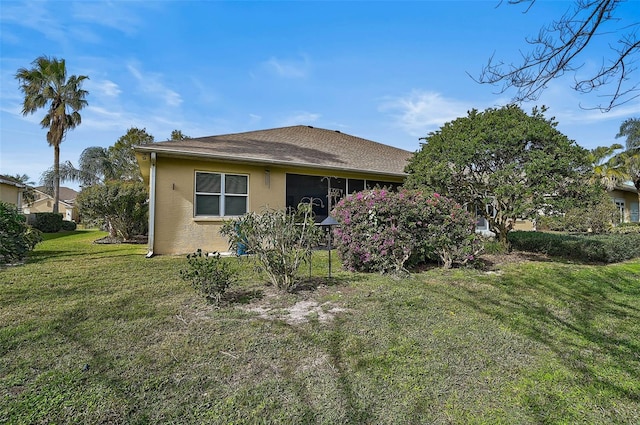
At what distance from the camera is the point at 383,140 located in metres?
18.2

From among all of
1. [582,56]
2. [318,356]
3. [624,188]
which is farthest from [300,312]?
[624,188]

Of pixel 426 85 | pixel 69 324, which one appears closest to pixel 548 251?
pixel 426 85

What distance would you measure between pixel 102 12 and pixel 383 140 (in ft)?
45.5

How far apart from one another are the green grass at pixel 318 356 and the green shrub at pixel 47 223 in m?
17.7

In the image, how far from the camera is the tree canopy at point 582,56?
3.51 m

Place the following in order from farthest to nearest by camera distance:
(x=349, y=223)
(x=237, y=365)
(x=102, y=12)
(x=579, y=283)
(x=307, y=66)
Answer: (x=307, y=66) < (x=102, y=12) < (x=349, y=223) < (x=579, y=283) < (x=237, y=365)

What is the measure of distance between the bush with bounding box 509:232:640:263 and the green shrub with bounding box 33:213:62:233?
24.2m

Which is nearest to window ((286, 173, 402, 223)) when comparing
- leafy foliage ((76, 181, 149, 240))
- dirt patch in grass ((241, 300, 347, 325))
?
dirt patch in grass ((241, 300, 347, 325))

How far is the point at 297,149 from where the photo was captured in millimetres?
11695

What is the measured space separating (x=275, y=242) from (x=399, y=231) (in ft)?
8.81

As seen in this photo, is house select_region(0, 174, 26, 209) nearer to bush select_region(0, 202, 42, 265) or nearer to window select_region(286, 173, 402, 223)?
bush select_region(0, 202, 42, 265)

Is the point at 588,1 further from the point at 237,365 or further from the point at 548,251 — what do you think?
the point at 548,251

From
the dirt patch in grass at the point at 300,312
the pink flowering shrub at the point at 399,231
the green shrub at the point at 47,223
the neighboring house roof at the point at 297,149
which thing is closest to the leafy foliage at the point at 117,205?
Answer: the neighboring house roof at the point at 297,149

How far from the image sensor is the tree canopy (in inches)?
138
